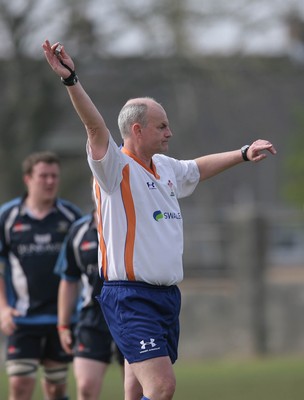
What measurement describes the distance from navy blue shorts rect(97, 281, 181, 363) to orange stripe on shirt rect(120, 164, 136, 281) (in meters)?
0.12

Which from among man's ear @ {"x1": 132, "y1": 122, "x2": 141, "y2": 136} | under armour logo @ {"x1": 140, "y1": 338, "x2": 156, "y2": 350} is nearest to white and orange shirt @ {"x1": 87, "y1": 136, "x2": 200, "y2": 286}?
man's ear @ {"x1": 132, "y1": 122, "x2": 141, "y2": 136}

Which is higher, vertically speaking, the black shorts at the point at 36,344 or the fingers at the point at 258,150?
the fingers at the point at 258,150

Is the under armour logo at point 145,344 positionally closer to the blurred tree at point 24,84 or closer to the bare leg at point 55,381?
the bare leg at point 55,381

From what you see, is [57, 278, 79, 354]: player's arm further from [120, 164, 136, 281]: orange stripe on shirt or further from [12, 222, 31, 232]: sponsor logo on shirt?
[120, 164, 136, 281]: orange stripe on shirt

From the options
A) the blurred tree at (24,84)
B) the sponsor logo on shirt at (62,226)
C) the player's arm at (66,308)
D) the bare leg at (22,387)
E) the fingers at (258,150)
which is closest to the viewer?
the fingers at (258,150)

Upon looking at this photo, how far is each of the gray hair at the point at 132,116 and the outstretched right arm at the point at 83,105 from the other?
384mm

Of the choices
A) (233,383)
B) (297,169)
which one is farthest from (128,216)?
(297,169)

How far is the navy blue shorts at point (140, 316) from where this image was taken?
7.04 metres

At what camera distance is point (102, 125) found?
22.5 ft

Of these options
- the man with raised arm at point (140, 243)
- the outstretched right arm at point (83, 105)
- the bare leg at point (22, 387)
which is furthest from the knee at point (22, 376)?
the outstretched right arm at point (83, 105)

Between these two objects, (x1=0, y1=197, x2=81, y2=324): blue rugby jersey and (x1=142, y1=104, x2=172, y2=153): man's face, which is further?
(x1=0, y1=197, x2=81, y2=324): blue rugby jersey

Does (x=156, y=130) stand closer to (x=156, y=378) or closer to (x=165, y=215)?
(x=165, y=215)

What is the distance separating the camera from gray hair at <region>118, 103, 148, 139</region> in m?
7.24

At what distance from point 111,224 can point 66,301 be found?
2571mm
